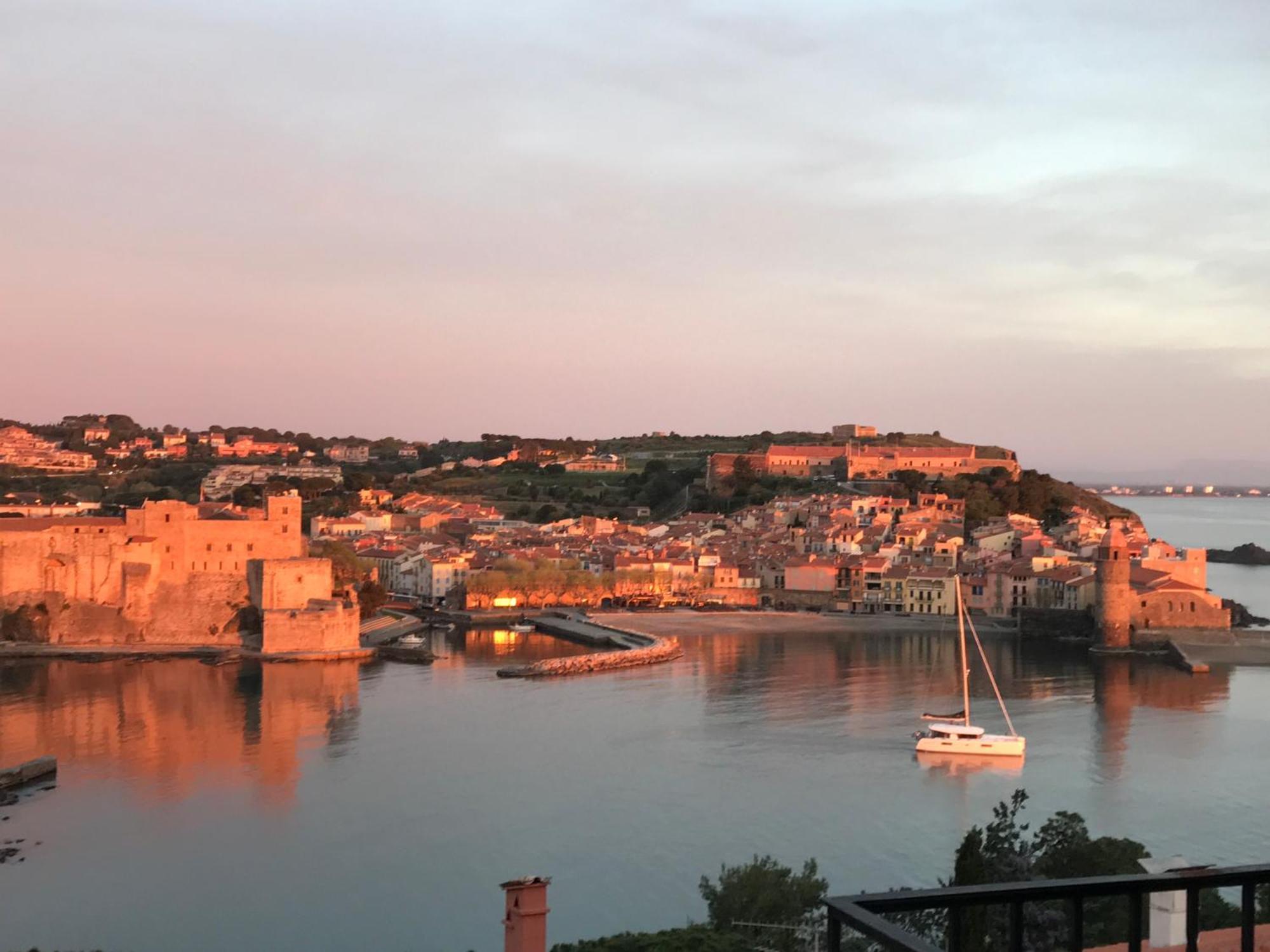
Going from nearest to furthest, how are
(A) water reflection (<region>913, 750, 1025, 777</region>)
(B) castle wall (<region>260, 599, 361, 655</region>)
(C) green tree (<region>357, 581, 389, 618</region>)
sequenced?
(A) water reflection (<region>913, 750, 1025, 777</region>)
(B) castle wall (<region>260, 599, 361, 655</region>)
(C) green tree (<region>357, 581, 389, 618</region>)

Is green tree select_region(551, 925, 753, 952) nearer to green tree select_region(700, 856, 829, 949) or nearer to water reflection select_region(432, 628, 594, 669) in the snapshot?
green tree select_region(700, 856, 829, 949)

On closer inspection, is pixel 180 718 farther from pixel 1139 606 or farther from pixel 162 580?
pixel 1139 606

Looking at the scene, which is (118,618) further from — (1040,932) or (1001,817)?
(1040,932)

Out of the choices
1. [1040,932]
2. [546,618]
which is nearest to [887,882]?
[1040,932]

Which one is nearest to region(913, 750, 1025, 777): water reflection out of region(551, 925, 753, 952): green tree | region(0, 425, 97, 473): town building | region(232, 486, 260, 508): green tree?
region(551, 925, 753, 952): green tree

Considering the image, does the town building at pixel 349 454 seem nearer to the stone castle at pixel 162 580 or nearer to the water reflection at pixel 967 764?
the stone castle at pixel 162 580

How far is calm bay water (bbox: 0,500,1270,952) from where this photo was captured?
6.55 metres

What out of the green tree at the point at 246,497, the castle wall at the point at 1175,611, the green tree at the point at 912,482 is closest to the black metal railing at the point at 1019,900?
the castle wall at the point at 1175,611

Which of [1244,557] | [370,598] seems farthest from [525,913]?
[1244,557]

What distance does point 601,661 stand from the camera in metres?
14.4

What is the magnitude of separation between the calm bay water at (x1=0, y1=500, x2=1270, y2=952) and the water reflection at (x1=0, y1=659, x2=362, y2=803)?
0.13ft

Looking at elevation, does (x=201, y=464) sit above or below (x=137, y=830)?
above

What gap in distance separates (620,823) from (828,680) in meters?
5.81

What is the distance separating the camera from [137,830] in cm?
784
